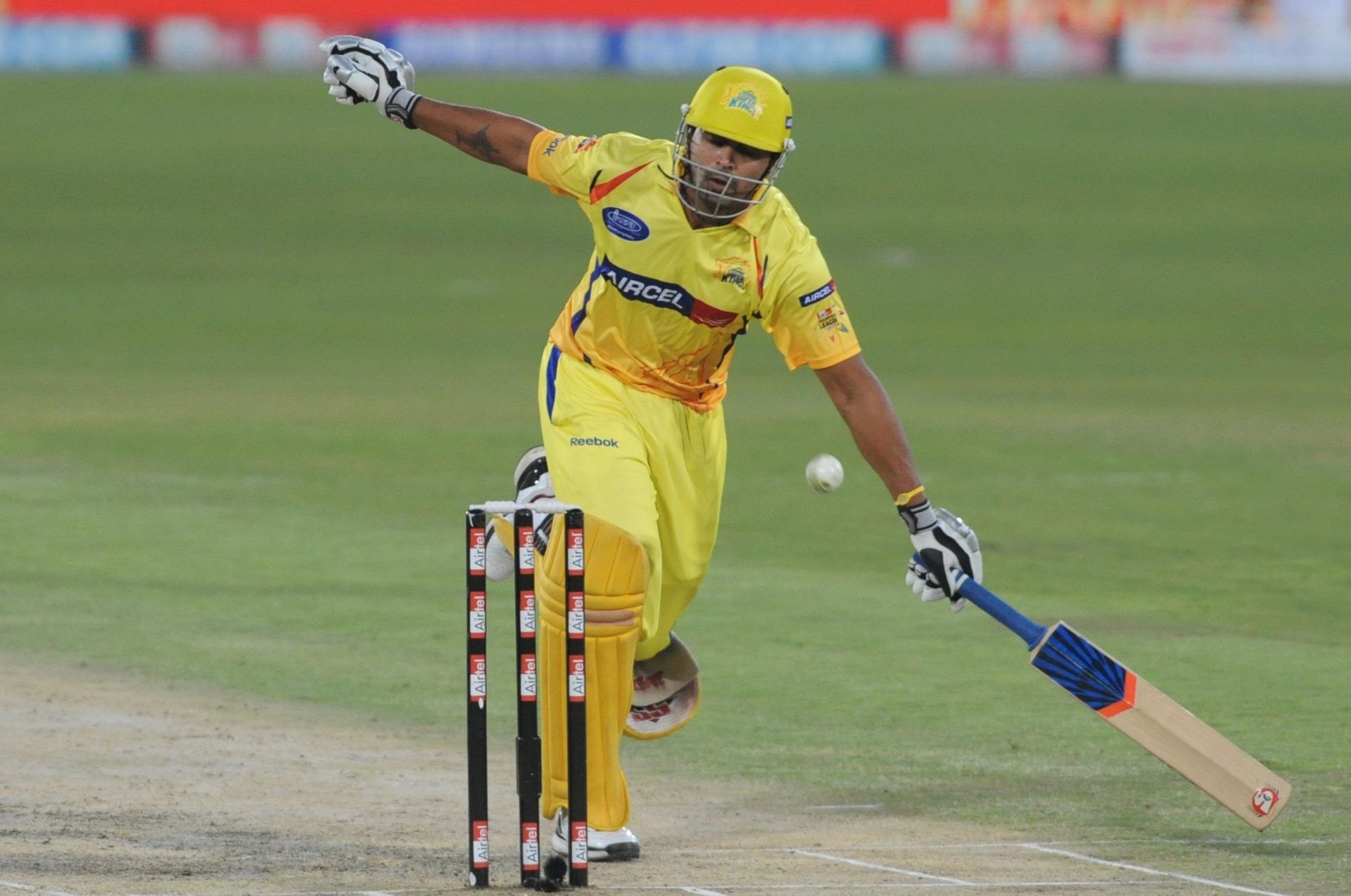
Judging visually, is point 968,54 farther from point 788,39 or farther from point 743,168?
point 743,168

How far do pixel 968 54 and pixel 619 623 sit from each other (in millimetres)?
42312

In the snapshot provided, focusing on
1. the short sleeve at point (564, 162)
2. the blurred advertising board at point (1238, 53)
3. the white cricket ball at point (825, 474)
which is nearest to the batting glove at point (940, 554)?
the white cricket ball at point (825, 474)

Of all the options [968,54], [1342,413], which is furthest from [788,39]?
[1342,413]

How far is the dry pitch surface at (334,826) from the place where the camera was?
570 cm

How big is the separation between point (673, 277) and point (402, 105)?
Answer: 1043mm

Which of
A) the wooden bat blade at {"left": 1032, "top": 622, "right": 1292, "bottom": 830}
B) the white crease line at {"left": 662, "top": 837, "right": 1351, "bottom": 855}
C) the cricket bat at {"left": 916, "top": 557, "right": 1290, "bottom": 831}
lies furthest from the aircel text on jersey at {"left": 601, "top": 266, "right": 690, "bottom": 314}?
the white crease line at {"left": 662, "top": 837, "right": 1351, "bottom": 855}

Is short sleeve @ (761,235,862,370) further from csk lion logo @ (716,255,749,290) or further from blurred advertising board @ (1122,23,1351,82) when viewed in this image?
blurred advertising board @ (1122,23,1351,82)

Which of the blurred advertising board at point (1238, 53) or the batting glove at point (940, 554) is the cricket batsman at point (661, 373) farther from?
the blurred advertising board at point (1238, 53)

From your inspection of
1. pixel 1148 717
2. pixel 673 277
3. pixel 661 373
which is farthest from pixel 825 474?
pixel 1148 717

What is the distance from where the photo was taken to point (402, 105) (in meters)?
6.76

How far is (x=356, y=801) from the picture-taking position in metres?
6.70

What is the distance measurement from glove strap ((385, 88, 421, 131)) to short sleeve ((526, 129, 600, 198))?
1.43 ft

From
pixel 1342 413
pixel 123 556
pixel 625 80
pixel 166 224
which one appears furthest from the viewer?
pixel 625 80

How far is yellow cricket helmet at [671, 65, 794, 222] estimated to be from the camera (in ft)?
20.3
